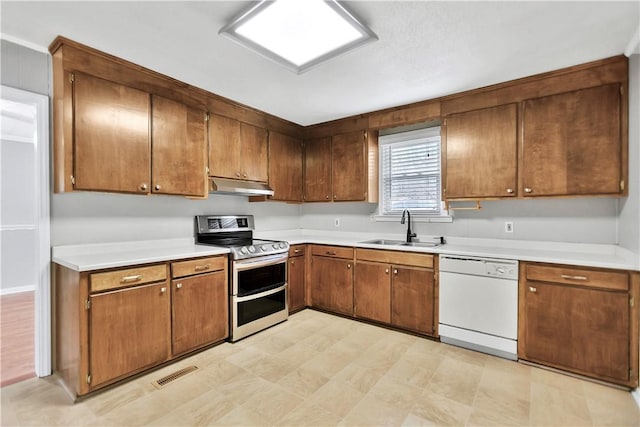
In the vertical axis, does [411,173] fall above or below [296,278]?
above

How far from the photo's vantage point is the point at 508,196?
2850 millimetres

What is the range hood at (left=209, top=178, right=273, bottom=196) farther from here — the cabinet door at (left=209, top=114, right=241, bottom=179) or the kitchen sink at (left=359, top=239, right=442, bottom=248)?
the kitchen sink at (left=359, top=239, right=442, bottom=248)

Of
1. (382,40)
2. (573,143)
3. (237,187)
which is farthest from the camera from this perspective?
(237,187)

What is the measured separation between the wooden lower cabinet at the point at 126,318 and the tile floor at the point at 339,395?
0.45 feet

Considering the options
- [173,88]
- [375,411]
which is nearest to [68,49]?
[173,88]

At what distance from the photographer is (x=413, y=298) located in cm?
315

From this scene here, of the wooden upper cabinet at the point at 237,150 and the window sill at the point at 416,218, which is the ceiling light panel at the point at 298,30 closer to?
the wooden upper cabinet at the point at 237,150

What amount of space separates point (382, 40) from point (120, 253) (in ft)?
8.74

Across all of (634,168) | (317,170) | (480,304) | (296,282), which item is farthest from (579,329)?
(317,170)

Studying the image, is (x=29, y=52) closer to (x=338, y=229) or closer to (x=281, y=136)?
(x=281, y=136)

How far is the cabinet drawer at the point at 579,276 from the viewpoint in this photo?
2.20 m

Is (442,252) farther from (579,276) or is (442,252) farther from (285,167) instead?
(285,167)

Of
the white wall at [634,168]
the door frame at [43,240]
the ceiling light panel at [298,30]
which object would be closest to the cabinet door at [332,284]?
the ceiling light panel at [298,30]

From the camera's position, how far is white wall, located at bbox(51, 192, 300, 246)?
2.51m
